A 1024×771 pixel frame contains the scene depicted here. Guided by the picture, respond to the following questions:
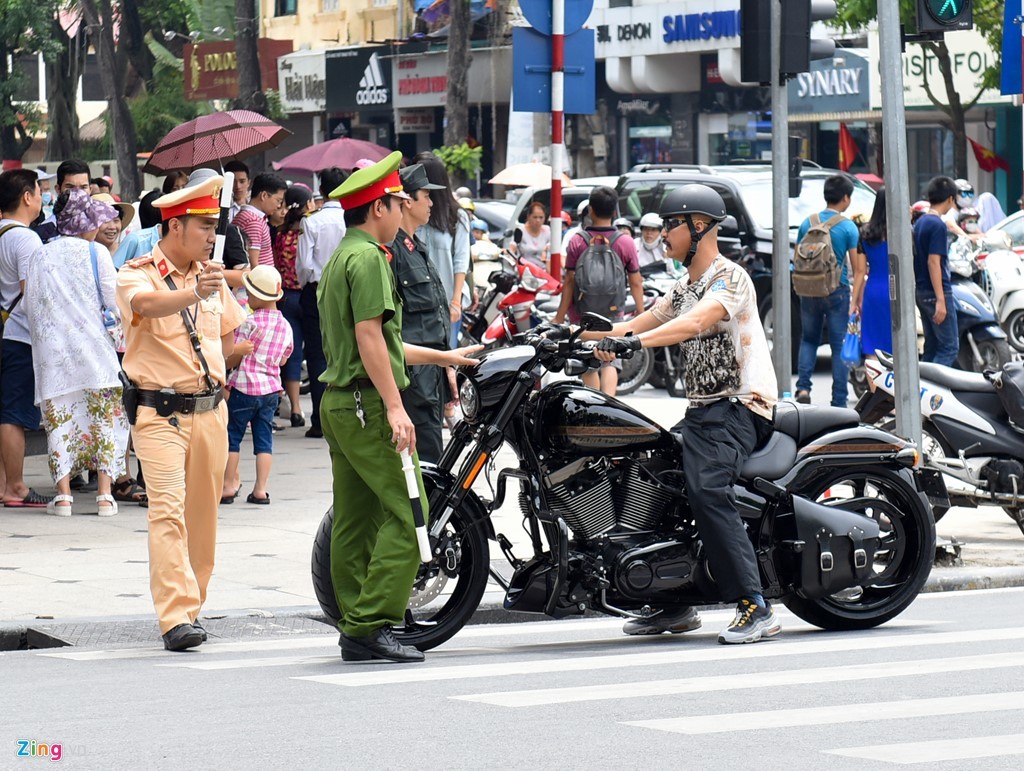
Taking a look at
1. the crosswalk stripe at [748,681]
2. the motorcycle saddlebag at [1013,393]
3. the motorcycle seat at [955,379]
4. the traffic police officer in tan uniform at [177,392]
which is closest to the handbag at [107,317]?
the traffic police officer in tan uniform at [177,392]

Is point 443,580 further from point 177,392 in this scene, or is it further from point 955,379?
point 955,379

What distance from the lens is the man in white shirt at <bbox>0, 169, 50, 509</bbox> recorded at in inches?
443

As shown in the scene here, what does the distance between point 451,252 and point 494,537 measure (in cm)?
540

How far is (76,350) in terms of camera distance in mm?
A: 11055

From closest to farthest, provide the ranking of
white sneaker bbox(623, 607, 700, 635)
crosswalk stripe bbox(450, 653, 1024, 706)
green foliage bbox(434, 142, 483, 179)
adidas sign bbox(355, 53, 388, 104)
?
1. crosswalk stripe bbox(450, 653, 1024, 706)
2. white sneaker bbox(623, 607, 700, 635)
3. green foliage bbox(434, 142, 483, 179)
4. adidas sign bbox(355, 53, 388, 104)

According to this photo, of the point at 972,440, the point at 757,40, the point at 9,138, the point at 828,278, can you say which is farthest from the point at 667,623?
the point at 9,138

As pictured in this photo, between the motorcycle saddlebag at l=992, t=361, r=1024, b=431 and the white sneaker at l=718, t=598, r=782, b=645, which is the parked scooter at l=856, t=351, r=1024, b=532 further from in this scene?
the white sneaker at l=718, t=598, r=782, b=645

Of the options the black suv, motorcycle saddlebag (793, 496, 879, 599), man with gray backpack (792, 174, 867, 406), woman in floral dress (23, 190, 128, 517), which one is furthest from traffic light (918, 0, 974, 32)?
the black suv

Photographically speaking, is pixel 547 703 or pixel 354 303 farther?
pixel 354 303

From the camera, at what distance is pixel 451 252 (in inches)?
502

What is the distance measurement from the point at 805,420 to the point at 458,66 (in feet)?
104

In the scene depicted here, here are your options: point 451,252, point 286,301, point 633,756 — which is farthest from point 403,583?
point 286,301

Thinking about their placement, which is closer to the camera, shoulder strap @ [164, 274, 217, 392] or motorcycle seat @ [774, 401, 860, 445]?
shoulder strap @ [164, 274, 217, 392]

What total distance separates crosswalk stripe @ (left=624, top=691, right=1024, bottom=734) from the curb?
2550 mm
